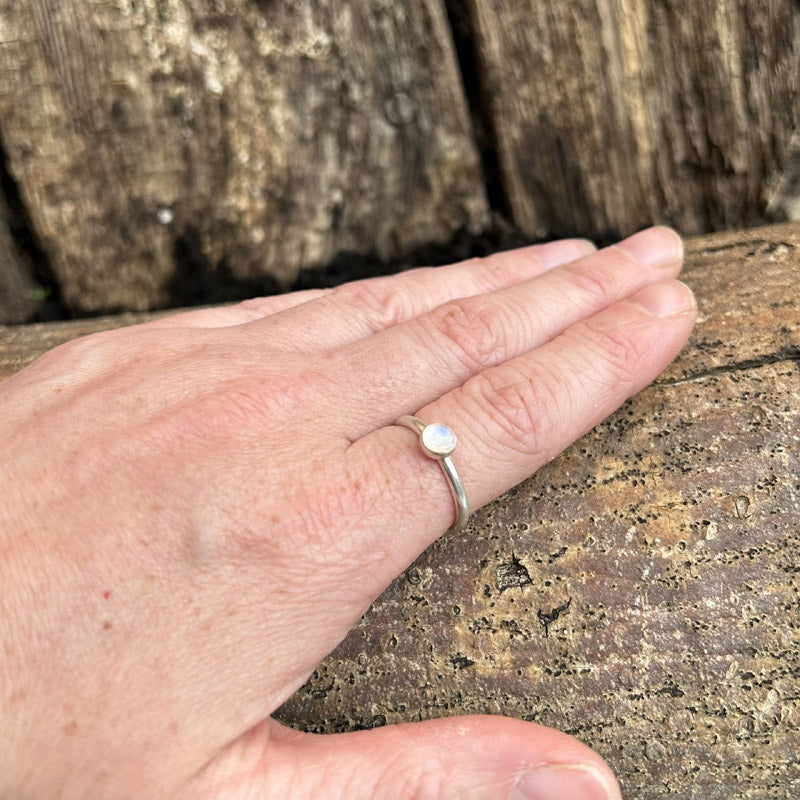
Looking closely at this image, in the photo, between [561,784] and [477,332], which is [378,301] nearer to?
[477,332]

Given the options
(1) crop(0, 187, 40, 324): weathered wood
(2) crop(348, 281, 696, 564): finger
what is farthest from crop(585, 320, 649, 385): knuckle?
(1) crop(0, 187, 40, 324): weathered wood

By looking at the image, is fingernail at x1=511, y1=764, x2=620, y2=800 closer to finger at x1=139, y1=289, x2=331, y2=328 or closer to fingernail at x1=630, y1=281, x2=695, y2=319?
fingernail at x1=630, y1=281, x2=695, y2=319

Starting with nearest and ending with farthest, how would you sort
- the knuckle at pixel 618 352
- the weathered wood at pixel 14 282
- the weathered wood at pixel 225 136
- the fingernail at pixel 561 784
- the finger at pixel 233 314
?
the fingernail at pixel 561 784
the knuckle at pixel 618 352
the finger at pixel 233 314
the weathered wood at pixel 225 136
the weathered wood at pixel 14 282

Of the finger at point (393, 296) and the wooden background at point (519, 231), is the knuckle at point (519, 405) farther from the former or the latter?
the finger at point (393, 296)

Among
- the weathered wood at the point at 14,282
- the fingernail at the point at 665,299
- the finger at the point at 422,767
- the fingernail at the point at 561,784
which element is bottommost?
the fingernail at the point at 561,784

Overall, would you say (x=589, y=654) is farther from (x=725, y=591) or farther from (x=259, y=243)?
(x=259, y=243)

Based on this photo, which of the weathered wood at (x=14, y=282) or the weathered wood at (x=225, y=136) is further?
the weathered wood at (x=14, y=282)

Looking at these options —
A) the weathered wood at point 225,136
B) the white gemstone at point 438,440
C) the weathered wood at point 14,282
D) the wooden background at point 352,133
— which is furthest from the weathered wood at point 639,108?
the weathered wood at point 14,282
